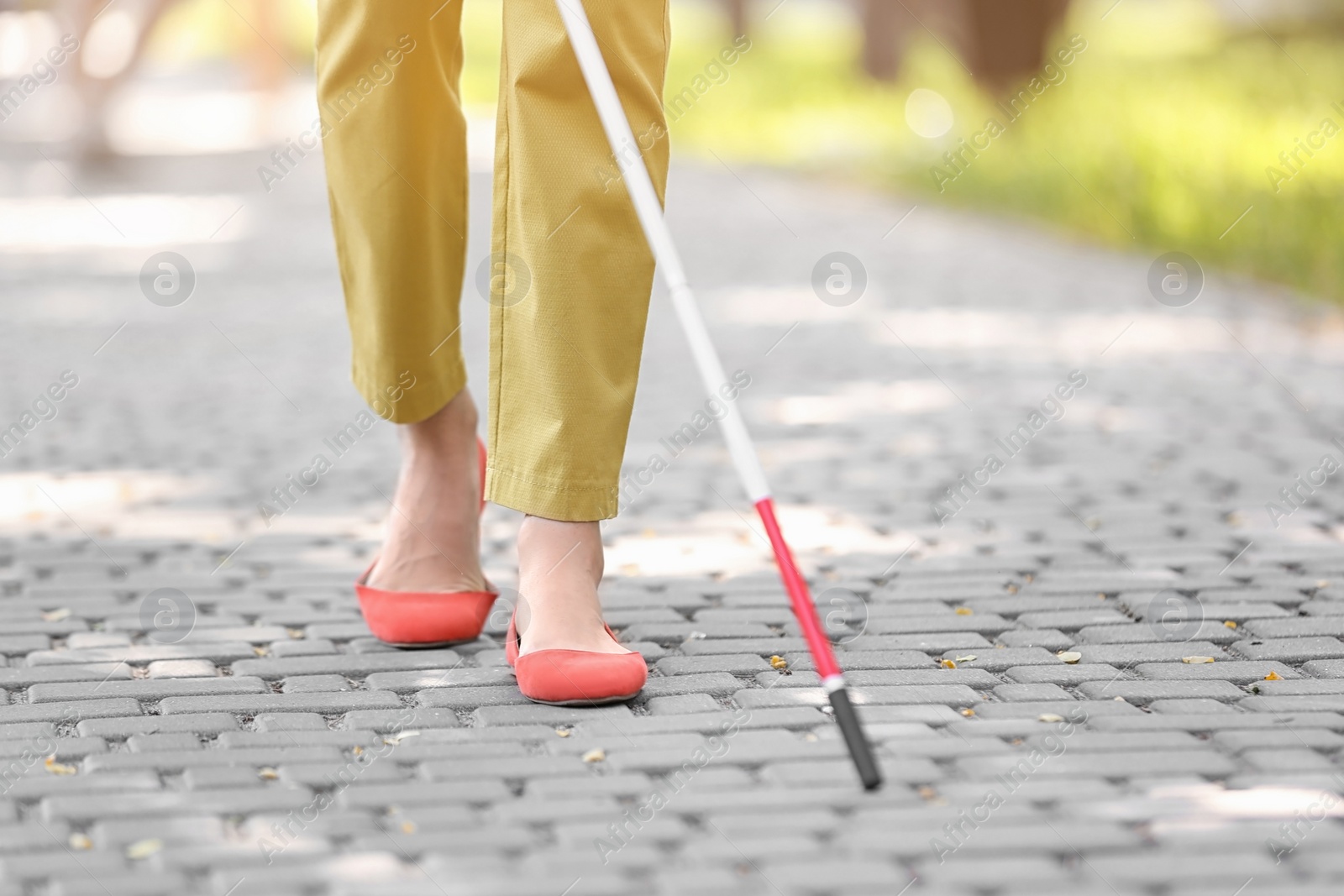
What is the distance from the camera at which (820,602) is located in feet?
10.5

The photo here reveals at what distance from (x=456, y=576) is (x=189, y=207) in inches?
342

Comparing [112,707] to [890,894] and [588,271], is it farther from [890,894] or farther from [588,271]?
[890,894]

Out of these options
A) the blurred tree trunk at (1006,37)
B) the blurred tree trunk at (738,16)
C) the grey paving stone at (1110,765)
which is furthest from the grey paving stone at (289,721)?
the blurred tree trunk at (738,16)

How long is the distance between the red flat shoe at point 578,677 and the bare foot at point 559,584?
0.11ft

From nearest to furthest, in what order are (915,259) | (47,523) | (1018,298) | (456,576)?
(456,576) → (47,523) → (1018,298) → (915,259)

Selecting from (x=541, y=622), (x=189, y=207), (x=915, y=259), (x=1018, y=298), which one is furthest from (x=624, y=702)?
(x=189, y=207)

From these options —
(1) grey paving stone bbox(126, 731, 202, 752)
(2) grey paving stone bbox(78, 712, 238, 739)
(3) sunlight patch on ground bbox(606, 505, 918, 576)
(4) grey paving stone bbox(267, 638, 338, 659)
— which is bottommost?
(3) sunlight patch on ground bbox(606, 505, 918, 576)

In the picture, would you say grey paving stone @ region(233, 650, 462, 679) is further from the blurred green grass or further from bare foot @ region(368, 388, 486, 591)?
the blurred green grass

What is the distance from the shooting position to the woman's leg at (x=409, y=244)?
273cm

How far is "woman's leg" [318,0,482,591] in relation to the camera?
2.73 metres

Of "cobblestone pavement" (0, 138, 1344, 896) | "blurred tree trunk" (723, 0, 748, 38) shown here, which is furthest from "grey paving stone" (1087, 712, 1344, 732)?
"blurred tree trunk" (723, 0, 748, 38)

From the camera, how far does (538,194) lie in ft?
8.35

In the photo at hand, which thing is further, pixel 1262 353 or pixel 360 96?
pixel 1262 353

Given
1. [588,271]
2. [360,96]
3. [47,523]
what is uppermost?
[360,96]
